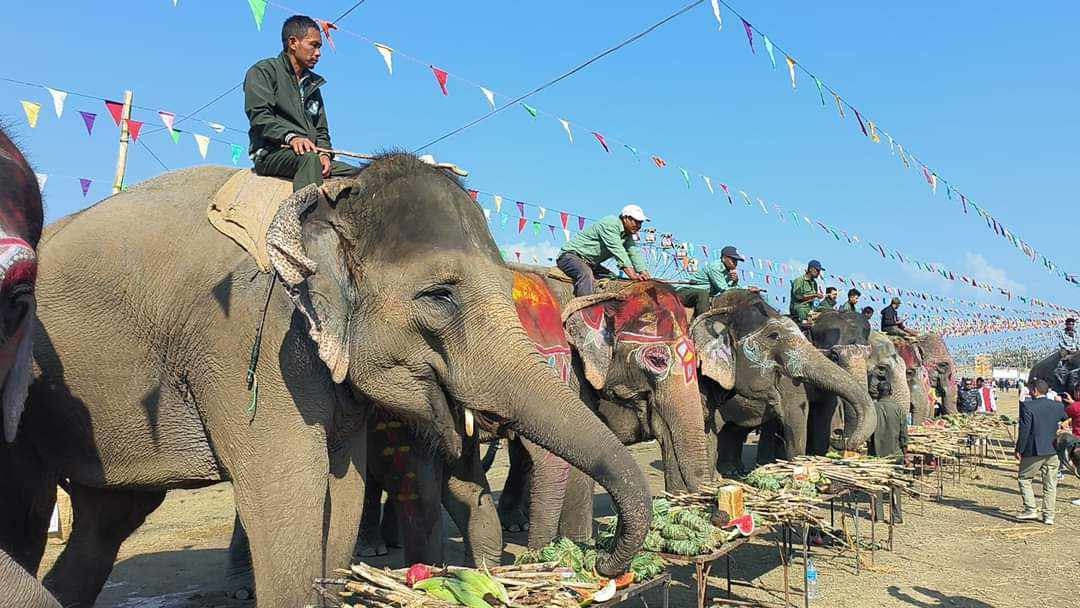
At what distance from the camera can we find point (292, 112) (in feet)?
13.6

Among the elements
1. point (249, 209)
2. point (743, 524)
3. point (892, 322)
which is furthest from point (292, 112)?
point (892, 322)

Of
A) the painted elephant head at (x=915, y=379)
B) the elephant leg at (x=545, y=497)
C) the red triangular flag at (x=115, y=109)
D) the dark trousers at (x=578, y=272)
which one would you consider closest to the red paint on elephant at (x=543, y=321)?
the elephant leg at (x=545, y=497)

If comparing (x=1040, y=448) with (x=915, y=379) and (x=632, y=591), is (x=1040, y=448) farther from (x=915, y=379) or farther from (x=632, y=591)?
(x=632, y=591)

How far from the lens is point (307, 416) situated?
351 cm

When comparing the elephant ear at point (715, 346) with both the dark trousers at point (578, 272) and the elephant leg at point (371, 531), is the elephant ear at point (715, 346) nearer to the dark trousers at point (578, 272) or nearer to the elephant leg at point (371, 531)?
the dark trousers at point (578, 272)

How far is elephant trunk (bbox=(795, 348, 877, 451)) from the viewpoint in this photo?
964 centimetres

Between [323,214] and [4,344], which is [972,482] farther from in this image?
[4,344]

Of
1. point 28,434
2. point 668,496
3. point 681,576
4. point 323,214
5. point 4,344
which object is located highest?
point 323,214

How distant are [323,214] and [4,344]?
1446 mm

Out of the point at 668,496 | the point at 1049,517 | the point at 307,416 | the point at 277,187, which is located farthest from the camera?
the point at 1049,517

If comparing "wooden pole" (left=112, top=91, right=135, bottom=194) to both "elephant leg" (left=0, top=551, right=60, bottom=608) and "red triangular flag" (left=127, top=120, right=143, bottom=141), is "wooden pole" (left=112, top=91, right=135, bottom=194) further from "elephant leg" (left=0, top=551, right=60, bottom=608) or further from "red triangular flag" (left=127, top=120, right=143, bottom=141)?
"elephant leg" (left=0, top=551, right=60, bottom=608)

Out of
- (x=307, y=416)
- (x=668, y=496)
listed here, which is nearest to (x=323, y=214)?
(x=307, y=416)

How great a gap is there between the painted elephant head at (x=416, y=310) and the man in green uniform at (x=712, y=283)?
7664 mm

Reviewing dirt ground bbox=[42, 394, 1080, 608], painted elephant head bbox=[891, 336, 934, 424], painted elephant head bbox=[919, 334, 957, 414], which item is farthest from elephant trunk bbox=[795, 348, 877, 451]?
painted elephant head bbox=[919, 334, 957, 414]
